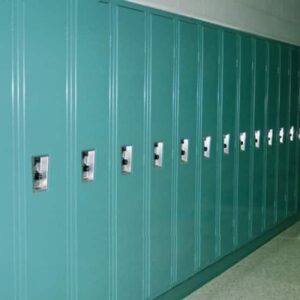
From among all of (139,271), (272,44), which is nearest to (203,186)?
(139,271)

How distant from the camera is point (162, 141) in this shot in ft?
12.6

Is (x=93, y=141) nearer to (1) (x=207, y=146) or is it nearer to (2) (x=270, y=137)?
(1) (x=207, y=146)

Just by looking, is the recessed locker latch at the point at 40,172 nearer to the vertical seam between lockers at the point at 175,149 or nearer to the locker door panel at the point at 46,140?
the locker door panel at the point at 46,140

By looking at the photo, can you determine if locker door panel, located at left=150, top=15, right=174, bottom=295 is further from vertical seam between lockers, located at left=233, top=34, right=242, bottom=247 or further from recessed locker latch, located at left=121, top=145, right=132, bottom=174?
vertical seam between lockers, located at left=233, top=34, right=242, bottom=247

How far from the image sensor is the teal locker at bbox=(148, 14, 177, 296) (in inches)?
147

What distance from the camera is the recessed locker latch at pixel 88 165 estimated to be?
305 cm

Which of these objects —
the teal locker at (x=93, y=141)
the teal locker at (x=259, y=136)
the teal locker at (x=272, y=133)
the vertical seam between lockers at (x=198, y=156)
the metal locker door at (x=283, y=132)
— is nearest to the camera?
the teal locker at (x=93, y=141)

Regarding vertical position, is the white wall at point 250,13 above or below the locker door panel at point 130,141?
above

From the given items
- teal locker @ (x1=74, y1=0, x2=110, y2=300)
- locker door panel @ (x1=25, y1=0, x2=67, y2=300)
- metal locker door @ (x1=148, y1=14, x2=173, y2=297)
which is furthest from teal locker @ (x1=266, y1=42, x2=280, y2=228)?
locker door panel @ (x1=25, y1=0, x2=67, y2=300)

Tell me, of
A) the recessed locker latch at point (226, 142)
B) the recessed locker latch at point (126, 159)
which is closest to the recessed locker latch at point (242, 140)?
the recessed locker latch at point (226, 142)

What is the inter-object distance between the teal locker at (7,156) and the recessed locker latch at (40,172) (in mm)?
127

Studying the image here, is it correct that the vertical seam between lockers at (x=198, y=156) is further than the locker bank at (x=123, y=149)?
Yes

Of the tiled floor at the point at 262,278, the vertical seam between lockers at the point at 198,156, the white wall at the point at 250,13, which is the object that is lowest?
the tiled floor at the point at 262,278

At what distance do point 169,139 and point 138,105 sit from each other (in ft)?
1.57
